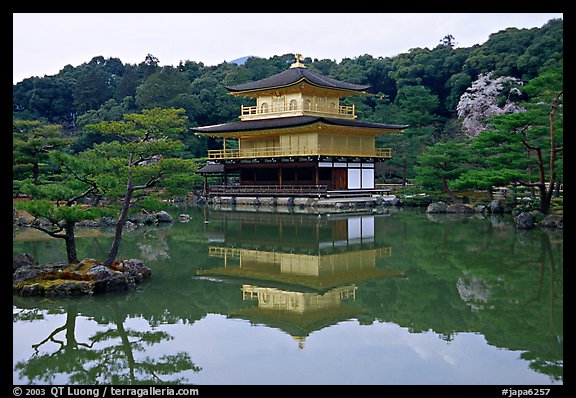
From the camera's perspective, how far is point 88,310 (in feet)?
29.3

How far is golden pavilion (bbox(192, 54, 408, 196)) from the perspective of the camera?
3228 cm

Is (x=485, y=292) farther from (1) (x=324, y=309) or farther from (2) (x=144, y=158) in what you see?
(2) (x=144, y=158)

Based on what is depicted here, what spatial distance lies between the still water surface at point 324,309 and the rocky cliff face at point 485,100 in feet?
92.3

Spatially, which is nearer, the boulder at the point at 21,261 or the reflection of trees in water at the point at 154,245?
the boulder at the point at 21,261

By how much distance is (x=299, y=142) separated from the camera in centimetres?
3316

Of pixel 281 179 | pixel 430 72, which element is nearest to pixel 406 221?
pixel 281 179

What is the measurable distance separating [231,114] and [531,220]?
1360 inches

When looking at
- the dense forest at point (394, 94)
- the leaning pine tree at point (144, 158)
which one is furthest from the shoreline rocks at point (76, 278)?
the dense forest at point (394, 94)

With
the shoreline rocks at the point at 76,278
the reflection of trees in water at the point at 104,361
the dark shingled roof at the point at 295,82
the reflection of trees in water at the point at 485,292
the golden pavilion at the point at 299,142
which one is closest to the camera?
the reflection of trees in water at the point at 104,361

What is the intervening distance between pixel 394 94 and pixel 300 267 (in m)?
47.0

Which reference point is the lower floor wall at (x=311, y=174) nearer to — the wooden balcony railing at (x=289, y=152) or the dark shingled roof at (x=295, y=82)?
the wooden balcony railing at (x=289, y=152)

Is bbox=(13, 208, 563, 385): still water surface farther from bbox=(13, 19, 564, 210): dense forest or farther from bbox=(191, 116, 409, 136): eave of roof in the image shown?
bbox=(191, 116, 409, 136): eave of roof

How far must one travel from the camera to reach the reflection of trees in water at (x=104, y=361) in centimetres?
619

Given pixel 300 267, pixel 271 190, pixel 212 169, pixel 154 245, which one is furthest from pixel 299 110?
pixel 300 267
